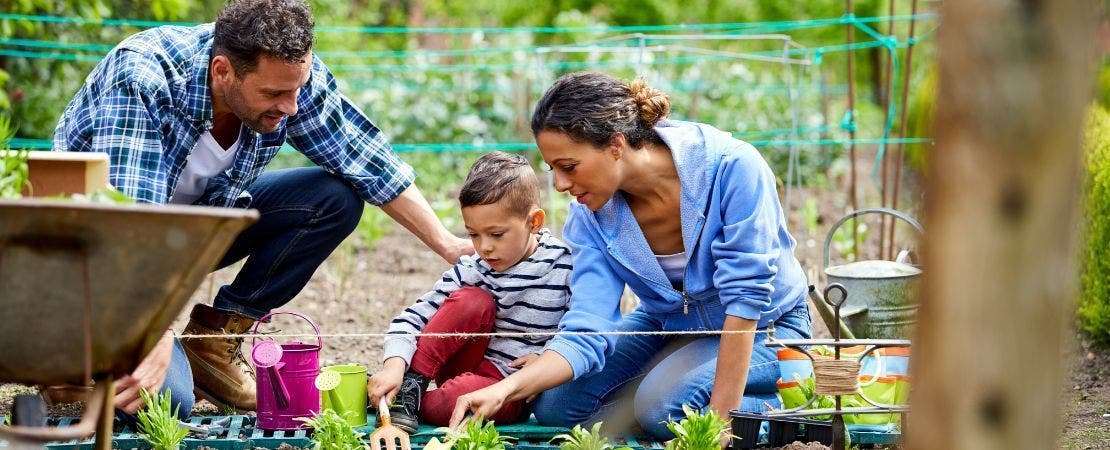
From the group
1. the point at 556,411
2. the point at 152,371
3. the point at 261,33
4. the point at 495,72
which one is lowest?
the point at 556,411

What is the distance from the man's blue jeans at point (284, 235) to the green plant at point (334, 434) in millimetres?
875

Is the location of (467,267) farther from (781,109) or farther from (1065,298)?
(781,109)

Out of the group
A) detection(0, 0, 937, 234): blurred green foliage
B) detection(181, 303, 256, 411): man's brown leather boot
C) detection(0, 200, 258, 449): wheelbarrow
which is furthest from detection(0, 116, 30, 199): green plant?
detection(0, 0, 937, 234): blurred green foliage

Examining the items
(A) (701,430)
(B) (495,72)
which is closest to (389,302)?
(A) (701,430)

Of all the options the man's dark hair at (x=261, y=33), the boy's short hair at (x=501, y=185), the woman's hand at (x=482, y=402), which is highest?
the man's dark hair at (x=261, y=33)

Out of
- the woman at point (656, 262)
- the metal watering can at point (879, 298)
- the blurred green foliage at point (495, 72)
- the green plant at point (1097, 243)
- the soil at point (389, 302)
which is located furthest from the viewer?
the blurred green foliage at point (495, 72)

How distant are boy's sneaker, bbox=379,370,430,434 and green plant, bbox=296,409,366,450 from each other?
298 millimetres

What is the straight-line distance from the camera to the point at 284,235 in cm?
387

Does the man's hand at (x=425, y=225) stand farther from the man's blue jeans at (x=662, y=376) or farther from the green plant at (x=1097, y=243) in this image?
the green plant at (x=1097, y=243)

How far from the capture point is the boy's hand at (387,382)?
3.38 m

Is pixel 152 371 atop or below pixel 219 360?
atop

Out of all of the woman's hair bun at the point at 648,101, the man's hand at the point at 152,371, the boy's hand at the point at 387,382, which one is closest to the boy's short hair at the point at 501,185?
the woman's hair bun at the point at 648,101

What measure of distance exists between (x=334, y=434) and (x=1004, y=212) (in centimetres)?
193

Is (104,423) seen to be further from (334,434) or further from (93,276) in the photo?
(334,434)
